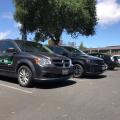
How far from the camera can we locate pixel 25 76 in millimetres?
11586

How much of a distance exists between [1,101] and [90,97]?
8.61ft

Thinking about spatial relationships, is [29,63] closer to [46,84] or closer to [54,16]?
[46,84]

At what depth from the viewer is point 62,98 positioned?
9.50 metres

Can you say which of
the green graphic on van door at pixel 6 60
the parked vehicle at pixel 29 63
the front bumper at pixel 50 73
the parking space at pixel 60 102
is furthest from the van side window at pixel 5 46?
the front bumper at pixel 50 73

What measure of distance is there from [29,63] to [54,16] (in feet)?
58.8

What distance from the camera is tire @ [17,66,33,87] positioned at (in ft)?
37.5

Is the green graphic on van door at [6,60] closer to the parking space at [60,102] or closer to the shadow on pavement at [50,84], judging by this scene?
the parking space at [60,102]

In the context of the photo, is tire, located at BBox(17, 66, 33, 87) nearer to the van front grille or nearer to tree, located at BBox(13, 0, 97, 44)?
the van front grille

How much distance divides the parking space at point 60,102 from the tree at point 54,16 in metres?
17.3

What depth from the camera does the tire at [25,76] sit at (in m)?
11.4

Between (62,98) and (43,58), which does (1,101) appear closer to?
(62,98)

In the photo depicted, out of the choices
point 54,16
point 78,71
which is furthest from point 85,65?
point 54,16

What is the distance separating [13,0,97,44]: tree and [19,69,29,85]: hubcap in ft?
57.1

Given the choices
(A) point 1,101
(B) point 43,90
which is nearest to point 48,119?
(A) point 1,101
